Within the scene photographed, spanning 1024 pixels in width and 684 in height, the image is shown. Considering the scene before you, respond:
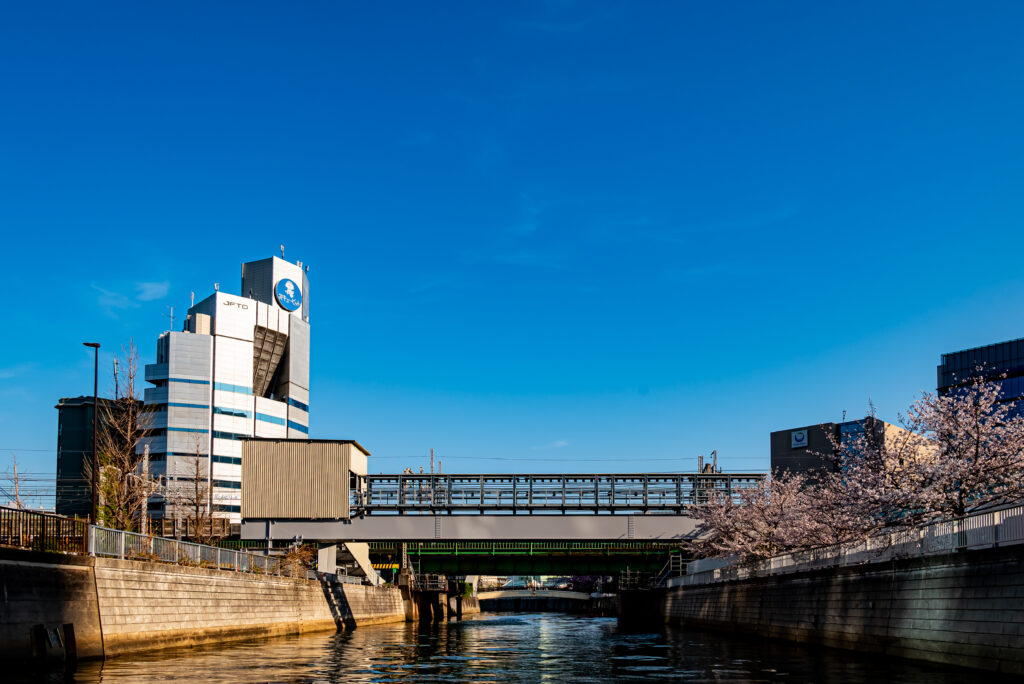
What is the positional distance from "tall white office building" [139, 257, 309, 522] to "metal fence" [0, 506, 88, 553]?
113758mm

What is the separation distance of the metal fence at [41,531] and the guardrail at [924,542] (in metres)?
26.4

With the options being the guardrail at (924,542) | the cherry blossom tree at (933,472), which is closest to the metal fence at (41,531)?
the guardrail at (924,542)

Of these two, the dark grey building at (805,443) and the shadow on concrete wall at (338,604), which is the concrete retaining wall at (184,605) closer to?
the shadow on concrete wall at (338,604)

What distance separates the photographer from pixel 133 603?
33.5 m

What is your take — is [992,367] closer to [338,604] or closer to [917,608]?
[338,604]

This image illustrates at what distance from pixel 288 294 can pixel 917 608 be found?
158m

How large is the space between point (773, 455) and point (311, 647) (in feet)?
466

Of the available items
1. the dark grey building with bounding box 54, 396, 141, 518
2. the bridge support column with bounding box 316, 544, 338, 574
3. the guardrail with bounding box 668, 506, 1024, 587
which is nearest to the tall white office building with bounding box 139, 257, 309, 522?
the dark grey building with bounding box 54, 396, 141, 518

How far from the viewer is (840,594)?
38.4 m

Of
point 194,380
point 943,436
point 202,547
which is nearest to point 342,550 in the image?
point 202,547

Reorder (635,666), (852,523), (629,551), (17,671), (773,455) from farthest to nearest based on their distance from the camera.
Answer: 1. (773,455)
2. (629,551)
3. (852,523)
4. (635,666)
5. (17,671)

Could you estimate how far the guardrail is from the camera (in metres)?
26.0

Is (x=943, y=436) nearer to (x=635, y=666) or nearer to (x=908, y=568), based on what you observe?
(x=908, y=568)

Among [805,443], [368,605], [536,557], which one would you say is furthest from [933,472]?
[805,443]
